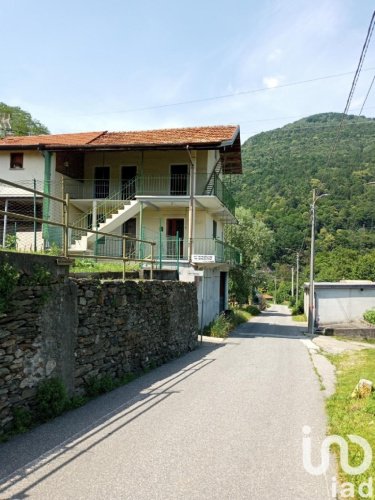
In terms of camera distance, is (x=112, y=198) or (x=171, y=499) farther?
(x=112, y=198)

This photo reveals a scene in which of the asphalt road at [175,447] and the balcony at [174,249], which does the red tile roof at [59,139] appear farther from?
the asphalt road at [175,447]

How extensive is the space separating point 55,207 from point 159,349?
12.5 metres

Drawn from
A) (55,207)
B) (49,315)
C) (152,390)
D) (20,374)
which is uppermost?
(55,207)

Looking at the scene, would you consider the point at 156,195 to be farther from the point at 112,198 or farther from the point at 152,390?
the point at 152,390

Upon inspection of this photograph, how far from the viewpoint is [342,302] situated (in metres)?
30.9

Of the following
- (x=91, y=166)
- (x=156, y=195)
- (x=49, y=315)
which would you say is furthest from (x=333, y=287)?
(x=49, y=315)

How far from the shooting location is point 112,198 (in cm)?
2470

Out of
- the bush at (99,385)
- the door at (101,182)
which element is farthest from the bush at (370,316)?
the bush at (99,385)

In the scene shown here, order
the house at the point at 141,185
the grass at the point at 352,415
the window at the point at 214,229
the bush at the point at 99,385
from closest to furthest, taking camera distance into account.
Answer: the grass at the point at 352,415 < the bush at the point at 99,385 < the house at the point at 141,185 < the window at the point at 214,229

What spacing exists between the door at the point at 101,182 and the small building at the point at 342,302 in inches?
591

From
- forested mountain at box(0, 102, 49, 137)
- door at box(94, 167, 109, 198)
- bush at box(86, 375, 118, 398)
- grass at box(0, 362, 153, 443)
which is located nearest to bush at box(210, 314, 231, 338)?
door at box(94, 167, 109, 198)

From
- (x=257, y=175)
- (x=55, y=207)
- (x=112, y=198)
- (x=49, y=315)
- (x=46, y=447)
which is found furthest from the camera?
(x=257, y=175)

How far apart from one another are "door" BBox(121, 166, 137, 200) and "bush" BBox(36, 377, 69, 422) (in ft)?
57.2

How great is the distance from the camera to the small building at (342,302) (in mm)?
30797
